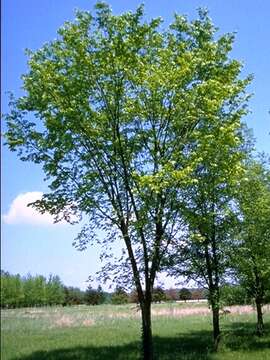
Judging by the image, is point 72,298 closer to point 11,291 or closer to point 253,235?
point 11,291

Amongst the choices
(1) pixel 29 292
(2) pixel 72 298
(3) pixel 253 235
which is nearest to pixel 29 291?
(1) pixel 29 292

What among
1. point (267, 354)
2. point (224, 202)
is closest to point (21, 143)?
point (224, 202)

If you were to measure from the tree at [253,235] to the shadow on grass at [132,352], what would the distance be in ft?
15.1

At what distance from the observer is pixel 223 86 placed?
19938 mm

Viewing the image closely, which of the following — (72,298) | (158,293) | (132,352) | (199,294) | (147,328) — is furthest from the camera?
(72,298)

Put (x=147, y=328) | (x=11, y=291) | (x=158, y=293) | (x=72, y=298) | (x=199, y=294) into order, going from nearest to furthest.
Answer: (x=147, y=328), (x=158, y=293), (x=199, y=294), (x=11, y=291), (x=72, y=298)

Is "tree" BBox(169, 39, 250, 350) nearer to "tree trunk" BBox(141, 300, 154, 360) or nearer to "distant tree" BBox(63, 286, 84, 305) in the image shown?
"tree trunk" BBox(141, 300, 154, 360)

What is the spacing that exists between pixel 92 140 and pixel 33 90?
126 inches

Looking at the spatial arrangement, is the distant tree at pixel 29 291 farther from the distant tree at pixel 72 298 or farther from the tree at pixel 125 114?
the tree at pixel 125 114

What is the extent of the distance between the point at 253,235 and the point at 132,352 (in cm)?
937

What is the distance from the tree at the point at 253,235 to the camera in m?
26.5

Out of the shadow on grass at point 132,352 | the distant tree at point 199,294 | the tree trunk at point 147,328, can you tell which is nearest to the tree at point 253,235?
the distant tree at point 199,294

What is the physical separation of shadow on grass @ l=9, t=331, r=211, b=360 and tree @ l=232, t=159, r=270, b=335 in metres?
4.61

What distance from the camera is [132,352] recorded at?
80.4 ft
